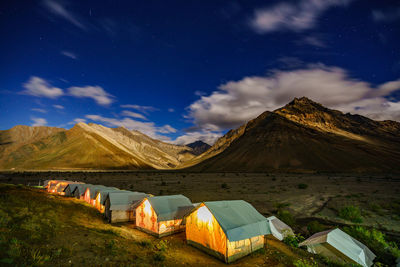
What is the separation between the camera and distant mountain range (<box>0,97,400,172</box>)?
8694cm

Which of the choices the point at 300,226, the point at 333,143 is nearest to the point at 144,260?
the point at 300,226

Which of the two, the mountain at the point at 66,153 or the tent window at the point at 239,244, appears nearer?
the tent window at the point at 239,244

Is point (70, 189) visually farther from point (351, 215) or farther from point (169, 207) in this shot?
point (351, 215)

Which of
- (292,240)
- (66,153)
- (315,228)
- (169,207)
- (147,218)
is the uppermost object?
(66,153)

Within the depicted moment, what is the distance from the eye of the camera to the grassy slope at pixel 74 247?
7289 millimetres

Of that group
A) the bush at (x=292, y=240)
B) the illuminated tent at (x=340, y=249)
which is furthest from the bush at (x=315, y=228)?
the illuminated tent at (x=340, y=249)

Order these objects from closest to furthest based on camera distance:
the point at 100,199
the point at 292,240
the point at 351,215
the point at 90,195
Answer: the point at 292,240 < the point at 351,215 < the point at 100,199 < the point at 90,195

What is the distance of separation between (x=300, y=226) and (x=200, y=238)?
1013 cm

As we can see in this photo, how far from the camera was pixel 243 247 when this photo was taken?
33.6 ft

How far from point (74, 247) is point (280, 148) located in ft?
344

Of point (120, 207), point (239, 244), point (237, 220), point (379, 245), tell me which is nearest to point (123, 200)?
point (120, 207)

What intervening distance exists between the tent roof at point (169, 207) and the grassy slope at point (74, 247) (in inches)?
50.0

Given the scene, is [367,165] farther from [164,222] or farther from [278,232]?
[164,222]

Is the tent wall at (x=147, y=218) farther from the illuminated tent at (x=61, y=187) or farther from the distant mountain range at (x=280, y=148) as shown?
the distant mountain range at (x=280, y=148)
